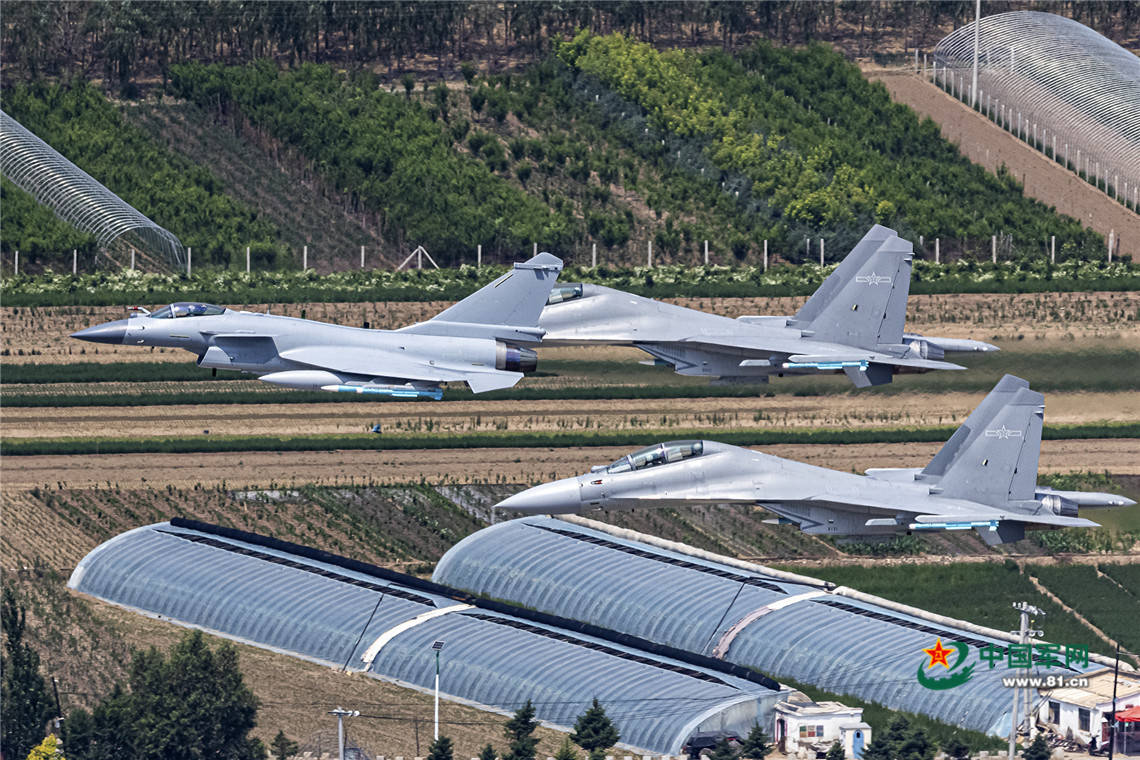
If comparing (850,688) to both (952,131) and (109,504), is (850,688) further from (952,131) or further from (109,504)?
(952,131)

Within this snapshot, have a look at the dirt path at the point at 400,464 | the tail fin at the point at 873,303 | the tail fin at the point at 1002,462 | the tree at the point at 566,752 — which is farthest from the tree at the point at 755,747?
the dirt path at the point at 400,464

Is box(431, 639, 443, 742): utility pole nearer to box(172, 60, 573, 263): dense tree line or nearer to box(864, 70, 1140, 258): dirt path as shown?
box(172, 60, 573, 263): dense tree line

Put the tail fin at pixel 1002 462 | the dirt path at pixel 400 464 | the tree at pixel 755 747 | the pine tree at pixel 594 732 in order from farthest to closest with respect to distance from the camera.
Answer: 1. the dirt path at pixel 400 464
2. the pine tree at pixel 594 732
3. the tree at pixel 755 747
4. the tail fin at pixel 1002 462

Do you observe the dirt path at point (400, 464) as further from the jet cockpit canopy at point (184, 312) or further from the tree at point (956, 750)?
the jet cockpit canopy at point (184, 312)

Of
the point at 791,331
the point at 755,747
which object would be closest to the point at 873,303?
the point at 791,331

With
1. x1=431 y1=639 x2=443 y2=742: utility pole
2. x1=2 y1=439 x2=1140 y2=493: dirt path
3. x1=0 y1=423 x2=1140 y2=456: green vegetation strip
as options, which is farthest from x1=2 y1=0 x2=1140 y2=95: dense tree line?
x1=431 y1=639 x2=443 y2=742: utility pole
